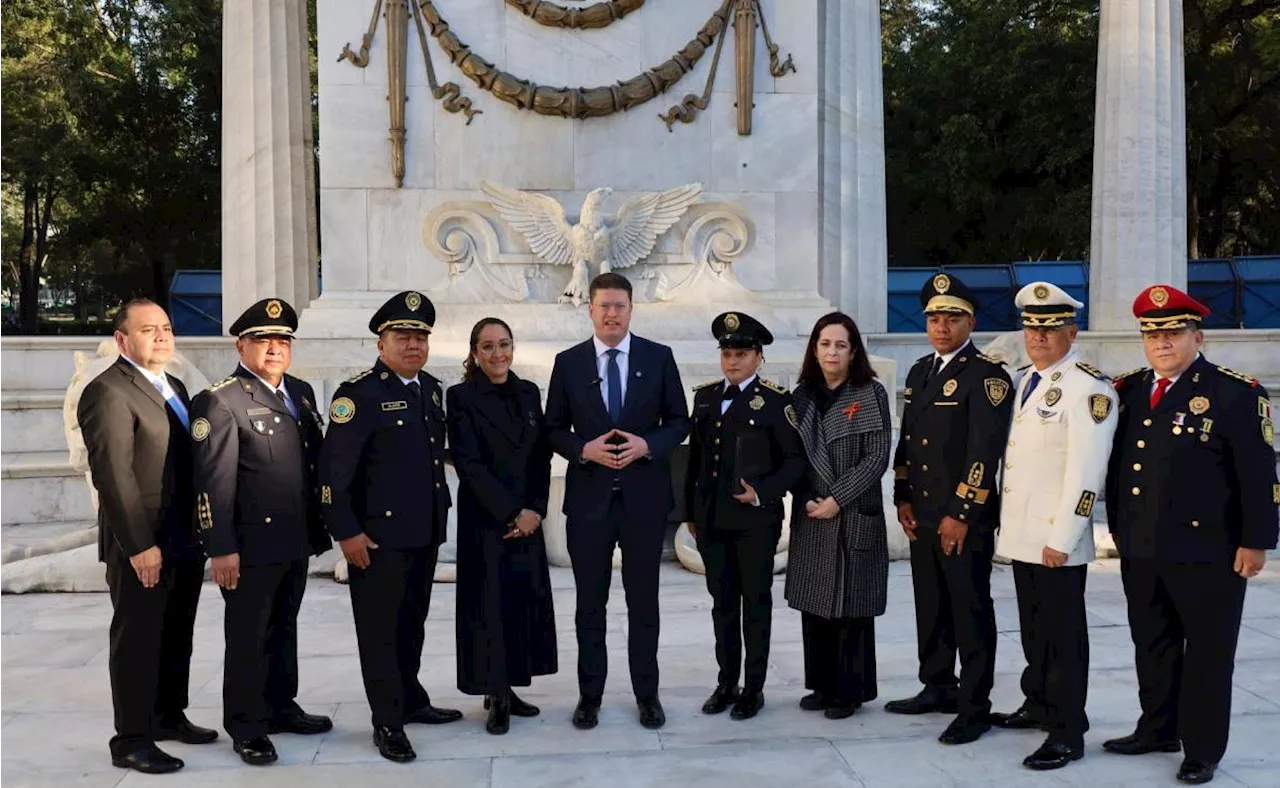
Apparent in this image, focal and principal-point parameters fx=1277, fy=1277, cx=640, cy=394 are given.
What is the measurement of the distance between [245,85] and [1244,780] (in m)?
11.5

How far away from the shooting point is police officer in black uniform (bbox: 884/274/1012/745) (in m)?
5.58

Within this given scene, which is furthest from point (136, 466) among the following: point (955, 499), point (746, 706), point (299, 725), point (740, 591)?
point (955, 499)

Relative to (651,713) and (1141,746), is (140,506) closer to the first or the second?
(651,713)

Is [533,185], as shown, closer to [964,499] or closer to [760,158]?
[760,158]

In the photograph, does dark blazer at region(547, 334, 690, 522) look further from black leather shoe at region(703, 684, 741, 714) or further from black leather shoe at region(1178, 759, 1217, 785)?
black leather shoe at region(1178, 759, 1217, 785)

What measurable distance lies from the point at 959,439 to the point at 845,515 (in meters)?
0.64

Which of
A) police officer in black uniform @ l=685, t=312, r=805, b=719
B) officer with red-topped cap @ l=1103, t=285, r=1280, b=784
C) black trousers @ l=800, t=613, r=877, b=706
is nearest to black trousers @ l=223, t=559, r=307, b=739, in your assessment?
police officer in black uniform @ l=685, t=312, r=805, b=719

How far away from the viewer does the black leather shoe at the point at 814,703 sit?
19.9 ft

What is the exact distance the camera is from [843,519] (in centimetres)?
594

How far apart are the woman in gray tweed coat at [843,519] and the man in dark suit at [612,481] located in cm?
66

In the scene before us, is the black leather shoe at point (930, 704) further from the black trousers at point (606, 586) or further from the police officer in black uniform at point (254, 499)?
the police officer in black uniform at point (254, 499)

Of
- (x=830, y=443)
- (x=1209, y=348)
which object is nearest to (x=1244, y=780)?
(x=830, y=443)

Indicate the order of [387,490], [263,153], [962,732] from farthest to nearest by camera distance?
[263,153], [962,732], [387,490]

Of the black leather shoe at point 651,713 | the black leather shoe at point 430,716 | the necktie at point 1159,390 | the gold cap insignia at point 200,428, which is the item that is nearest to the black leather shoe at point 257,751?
the black leather shoe at point 430,716
